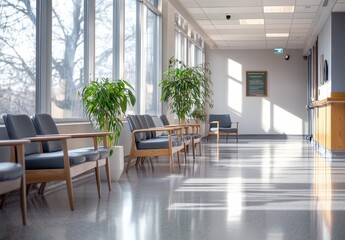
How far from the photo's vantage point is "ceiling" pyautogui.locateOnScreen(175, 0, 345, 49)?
1085cm

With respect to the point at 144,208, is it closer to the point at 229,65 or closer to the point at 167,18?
the point at 167,18

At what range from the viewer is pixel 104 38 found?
7.76 metres

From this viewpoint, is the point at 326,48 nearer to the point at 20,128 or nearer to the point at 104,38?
the point at 104,38

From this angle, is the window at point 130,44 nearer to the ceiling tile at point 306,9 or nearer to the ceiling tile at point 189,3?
the ceiling tile at point 189,3

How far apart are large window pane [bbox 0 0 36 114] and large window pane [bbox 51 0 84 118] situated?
613 mm

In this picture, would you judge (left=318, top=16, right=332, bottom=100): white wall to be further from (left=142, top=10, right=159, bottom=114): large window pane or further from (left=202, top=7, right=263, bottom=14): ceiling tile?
(left=142, top=10, right=159, bottom=114): large window pane

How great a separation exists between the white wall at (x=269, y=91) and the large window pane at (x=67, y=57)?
11.6 meters

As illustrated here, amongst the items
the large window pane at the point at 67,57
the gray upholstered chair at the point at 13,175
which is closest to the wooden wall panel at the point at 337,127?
the large window pane at the point at 67,57

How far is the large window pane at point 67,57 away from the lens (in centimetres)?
616

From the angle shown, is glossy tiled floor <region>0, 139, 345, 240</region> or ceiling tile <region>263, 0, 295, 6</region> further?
ceiling tile <region>263, 0, 295, 6</region>

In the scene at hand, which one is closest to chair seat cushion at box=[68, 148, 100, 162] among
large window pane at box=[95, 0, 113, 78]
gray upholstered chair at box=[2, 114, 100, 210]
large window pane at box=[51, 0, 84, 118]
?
gray upholstered chair at box=[2, 114, 100, 210]

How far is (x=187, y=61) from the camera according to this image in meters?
14.4

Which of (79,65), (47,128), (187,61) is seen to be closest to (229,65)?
(187,61)

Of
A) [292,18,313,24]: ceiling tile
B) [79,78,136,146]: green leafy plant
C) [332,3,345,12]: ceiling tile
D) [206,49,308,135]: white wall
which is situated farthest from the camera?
[206,49,308,135]: white wall
